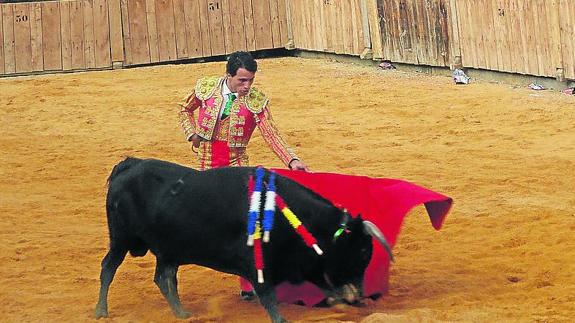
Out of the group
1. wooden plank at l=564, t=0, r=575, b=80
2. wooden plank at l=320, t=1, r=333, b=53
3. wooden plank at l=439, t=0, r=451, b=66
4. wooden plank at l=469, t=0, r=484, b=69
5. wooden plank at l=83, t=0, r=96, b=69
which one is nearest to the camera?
wooden plank at l=564, t=0, r=575, b=80

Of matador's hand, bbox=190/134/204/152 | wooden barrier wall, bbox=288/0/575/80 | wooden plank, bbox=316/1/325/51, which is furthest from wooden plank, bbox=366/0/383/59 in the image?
matador's hand, bbox=190/134/204/152

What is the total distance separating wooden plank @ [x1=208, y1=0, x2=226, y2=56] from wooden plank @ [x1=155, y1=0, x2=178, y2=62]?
0.60 meters

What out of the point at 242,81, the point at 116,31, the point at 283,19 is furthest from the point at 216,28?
the point at 242,81

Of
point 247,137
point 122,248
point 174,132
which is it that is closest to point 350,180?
point 247,137

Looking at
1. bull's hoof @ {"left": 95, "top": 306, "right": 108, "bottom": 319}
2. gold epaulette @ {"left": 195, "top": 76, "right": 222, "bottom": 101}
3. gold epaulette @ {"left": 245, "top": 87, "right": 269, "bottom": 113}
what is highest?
gold epaulette @ {"left": 195, "top": 76, "right": 222, "bottom": 101}

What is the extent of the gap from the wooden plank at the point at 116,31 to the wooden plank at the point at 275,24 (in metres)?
2.47

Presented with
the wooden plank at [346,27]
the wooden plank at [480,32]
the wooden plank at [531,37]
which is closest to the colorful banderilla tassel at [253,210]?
the wooden plank at [531,37]

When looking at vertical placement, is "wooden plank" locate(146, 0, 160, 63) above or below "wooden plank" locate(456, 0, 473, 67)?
above

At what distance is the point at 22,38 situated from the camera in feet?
58.4

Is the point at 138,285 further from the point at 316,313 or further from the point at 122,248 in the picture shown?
the point at 316,313

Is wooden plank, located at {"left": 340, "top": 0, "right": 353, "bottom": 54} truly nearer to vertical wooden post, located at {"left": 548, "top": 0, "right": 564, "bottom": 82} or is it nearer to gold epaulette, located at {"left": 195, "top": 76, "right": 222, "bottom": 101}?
vertical wooden post, located at {"left": 548, "top": 0, "right": 564, "bottom": 82}

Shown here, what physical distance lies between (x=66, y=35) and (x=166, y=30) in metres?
1.57

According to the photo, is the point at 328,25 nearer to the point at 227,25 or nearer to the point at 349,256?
the point at 227,25

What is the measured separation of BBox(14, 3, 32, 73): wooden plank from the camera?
1769cm
